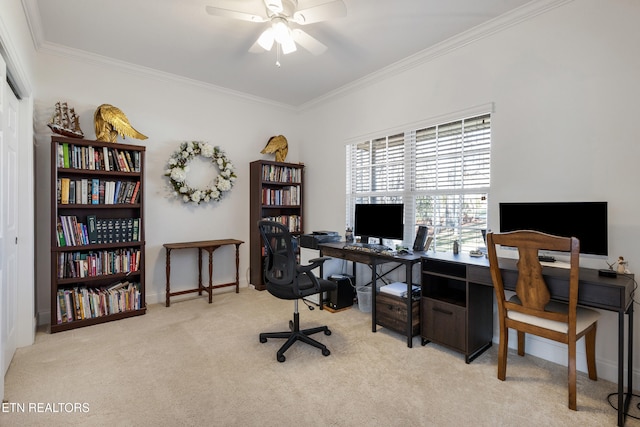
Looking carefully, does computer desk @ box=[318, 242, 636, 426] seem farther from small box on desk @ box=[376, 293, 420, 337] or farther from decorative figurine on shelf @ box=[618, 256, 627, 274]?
small box on desk @ box=[376, 293, 420, 337]

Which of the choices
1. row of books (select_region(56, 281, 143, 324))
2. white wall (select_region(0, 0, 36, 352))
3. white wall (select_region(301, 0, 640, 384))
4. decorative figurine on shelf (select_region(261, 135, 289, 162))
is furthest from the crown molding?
row of books (select_region(56, 281, 143, 324))

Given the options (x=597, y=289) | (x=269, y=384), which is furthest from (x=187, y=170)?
(x=597, y=289)

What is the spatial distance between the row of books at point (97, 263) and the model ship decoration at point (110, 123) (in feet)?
3.98

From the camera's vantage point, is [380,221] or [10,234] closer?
[10,234]

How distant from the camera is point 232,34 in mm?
2916

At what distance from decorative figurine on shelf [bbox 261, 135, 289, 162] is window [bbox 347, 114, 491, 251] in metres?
1.36

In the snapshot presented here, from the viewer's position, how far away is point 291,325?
291 centimetres

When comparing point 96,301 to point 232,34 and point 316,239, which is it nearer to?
point 316,239

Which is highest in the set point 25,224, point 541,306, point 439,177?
point 439,177

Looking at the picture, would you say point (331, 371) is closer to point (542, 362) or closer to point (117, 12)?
point (542, 362)

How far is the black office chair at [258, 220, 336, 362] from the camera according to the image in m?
2.45

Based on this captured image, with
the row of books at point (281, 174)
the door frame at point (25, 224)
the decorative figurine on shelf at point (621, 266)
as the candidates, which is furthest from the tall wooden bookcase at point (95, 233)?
the decorative figurine on shelf at point (621, 266)

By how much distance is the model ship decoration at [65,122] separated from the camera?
2961mm

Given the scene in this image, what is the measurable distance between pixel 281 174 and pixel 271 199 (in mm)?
412
